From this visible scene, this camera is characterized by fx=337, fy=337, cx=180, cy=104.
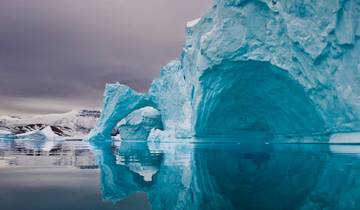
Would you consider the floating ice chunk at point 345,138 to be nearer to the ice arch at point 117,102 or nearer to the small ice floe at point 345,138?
the small ice floe at point 345,138

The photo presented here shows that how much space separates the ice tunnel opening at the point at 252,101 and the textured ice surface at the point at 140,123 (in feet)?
33.7

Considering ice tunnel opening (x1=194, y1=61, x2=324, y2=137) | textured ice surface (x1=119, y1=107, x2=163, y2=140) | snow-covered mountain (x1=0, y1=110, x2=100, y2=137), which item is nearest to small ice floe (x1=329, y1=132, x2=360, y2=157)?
ice tunnel opening (x1=194, y1=61, x2=324, y2=137)

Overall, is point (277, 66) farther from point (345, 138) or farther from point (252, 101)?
point (252, 101)

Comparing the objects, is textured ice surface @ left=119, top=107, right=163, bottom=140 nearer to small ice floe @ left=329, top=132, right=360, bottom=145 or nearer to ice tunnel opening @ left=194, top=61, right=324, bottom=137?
ice tunnel opening @ left=194, top=61, right=324, bottom=137

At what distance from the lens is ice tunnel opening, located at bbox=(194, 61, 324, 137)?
19.9 metres

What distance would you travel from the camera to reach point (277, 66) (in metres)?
18.5

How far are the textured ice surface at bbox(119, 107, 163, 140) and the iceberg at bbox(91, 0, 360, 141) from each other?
994 cm

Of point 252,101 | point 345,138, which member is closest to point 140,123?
point 252,101

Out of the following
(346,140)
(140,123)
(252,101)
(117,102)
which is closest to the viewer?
(346,140)

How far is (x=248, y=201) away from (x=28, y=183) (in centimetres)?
364

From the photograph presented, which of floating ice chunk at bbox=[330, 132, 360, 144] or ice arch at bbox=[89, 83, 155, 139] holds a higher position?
ice arch at bbox=[89, 83, 155, 139]

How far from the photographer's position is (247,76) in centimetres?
2122

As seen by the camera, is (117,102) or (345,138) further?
(117,102)

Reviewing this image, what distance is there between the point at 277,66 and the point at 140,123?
70.3ft
